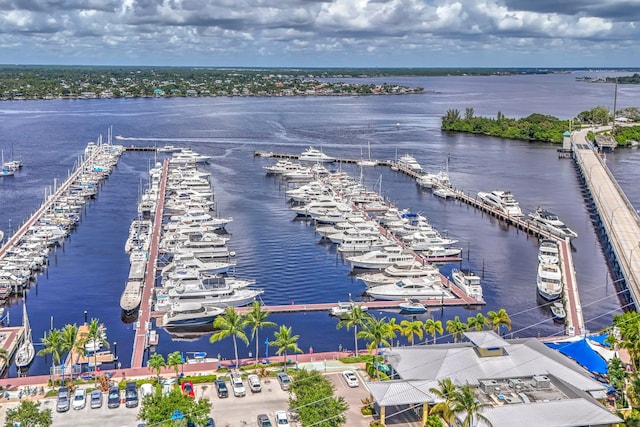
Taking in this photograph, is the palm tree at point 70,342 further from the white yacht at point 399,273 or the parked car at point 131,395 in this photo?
the white yacht at point 399,273

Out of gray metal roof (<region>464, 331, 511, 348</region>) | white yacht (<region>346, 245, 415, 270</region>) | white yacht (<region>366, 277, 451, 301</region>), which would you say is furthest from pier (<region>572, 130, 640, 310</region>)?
white yacht (<region>346, 245, 415, 270</region>)

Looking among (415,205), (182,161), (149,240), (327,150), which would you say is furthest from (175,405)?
(327,150)

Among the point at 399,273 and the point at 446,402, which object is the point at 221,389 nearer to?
the point at 446,402

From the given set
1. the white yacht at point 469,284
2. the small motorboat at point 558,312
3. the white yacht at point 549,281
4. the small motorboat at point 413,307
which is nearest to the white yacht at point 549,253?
the white yacht at point 549,281

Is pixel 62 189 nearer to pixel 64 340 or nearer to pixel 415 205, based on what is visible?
pixel 415 205

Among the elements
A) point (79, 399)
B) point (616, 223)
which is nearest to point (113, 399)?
point (79, 399)

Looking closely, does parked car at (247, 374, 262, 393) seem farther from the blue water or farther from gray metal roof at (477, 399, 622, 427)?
gray metal roof at (477, 399, 622, 427)
